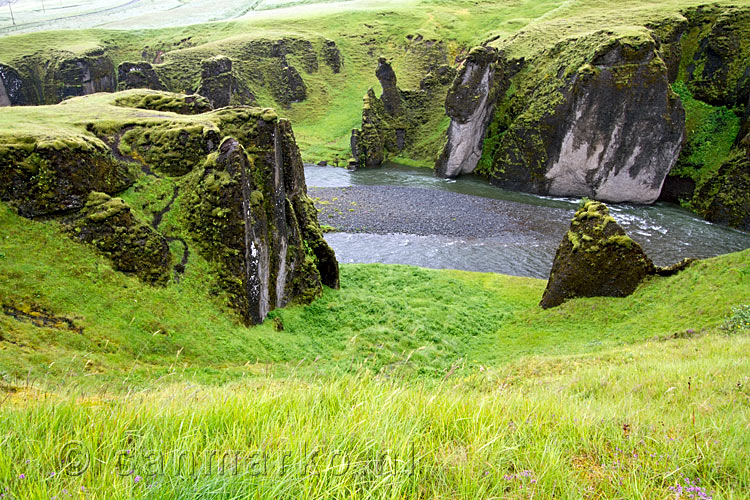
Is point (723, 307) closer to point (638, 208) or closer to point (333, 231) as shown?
point (333, 231)

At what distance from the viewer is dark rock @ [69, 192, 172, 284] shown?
15.7m

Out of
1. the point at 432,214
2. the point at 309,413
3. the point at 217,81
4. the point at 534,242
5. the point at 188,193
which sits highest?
the point at 217,81

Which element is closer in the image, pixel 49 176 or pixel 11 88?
pixel 49 176

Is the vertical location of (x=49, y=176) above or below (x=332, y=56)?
below

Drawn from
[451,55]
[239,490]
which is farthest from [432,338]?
[451,55]

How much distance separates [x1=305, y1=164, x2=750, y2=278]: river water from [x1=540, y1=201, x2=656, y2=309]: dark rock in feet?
33.5

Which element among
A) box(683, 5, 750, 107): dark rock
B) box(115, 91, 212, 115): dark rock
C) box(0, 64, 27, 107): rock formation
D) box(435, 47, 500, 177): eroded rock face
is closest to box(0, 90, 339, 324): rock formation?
box(115, 91, 212, 115): dark rock

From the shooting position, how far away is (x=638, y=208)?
50906 mm

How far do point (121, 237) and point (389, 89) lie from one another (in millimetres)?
71683

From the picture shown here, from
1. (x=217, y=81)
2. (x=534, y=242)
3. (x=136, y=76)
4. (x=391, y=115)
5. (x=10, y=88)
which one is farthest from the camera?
(x=10, y=88)

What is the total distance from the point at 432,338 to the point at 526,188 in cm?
4287

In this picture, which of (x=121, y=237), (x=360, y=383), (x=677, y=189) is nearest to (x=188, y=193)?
(x=121, y=237)

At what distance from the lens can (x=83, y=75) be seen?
3580 inches

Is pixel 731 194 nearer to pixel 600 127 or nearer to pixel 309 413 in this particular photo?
pixel 600 127
